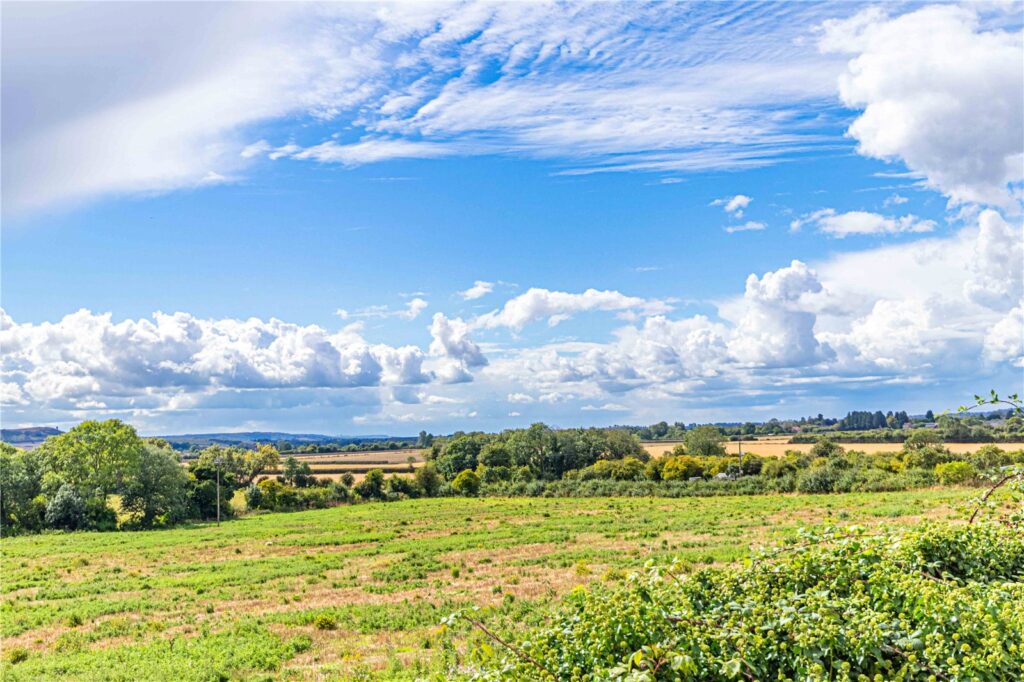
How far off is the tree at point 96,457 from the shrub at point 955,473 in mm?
68440

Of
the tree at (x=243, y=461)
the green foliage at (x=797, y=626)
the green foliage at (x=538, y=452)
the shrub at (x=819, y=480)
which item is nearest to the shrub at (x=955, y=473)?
the shrub at (x=819, y=480)

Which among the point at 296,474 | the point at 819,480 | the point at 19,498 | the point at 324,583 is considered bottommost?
the point at 296,474

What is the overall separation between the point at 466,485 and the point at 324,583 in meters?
58.4

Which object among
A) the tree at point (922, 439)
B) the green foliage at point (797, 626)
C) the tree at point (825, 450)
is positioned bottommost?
the tree at point (825, 450)

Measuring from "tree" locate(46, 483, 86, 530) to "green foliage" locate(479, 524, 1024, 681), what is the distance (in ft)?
207

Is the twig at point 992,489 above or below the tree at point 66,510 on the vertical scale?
above

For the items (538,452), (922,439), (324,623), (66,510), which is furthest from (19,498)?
(922,439)

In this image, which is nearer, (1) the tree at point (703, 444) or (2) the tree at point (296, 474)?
(2) the tree at point (296, 474)

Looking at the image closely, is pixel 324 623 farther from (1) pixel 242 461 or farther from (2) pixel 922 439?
(1) pixel 242 461

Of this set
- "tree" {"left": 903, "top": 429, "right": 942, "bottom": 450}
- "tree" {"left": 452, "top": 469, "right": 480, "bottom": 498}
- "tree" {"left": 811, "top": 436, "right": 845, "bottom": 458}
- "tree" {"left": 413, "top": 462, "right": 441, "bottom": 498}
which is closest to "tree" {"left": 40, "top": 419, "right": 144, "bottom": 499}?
"tree" {"left": 413, "top": 462, "right": 441, "bottom": 498}

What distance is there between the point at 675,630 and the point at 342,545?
37.0 m

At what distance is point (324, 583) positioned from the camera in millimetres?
25125

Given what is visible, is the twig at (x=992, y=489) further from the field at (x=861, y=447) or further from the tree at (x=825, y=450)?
the tree at (x=825, y=450)

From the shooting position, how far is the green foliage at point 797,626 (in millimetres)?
3643
